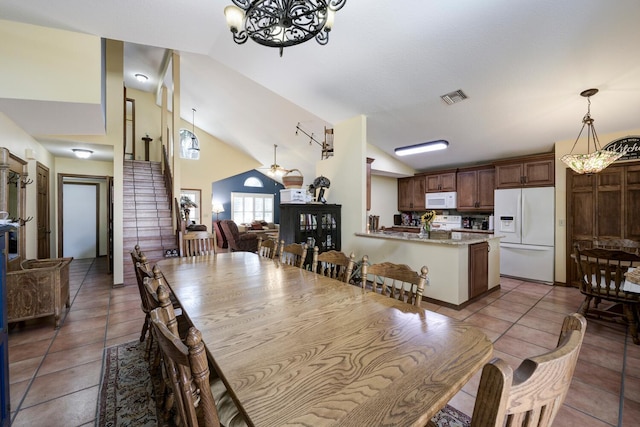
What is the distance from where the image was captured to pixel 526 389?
0.52 metres

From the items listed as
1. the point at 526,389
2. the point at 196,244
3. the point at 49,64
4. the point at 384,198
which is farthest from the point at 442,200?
the point at 49,64

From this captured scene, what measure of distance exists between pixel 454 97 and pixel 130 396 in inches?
169

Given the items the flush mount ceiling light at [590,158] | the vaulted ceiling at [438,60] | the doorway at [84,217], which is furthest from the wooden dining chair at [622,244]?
the doorway at [84,217]

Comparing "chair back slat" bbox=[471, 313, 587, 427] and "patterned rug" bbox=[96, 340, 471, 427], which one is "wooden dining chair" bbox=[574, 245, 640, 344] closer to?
"patterned rug" bbox=[96, 340, 471, 427]

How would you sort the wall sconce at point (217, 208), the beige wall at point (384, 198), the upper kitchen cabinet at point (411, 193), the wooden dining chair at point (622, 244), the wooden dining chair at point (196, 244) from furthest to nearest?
the wall sconce at point (217, 208)
the beige wall at point (384, 198)
the upper kitchen cabinet at point (411, 193)
the wooden dining chair at point (622, 244)
the wooden dining chair at point (196, 244)

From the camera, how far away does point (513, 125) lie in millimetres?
3797

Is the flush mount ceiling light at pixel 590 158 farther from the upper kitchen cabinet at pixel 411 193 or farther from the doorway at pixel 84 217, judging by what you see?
the doorway at pixel 84 217

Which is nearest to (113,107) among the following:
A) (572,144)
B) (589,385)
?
(589,385)

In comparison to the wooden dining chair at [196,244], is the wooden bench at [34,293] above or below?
below

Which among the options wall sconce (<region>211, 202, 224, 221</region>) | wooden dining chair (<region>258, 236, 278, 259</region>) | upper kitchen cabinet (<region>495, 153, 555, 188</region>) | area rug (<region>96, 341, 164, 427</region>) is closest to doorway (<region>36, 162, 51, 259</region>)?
area rug (<region>96, 341, 164, 427</region>)

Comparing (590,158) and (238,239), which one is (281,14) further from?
(238,239)

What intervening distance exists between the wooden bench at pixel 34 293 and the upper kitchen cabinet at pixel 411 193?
602 centimetres

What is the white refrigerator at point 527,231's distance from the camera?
13.9 ft

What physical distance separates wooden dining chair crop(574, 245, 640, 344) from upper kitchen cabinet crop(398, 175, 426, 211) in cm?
324
